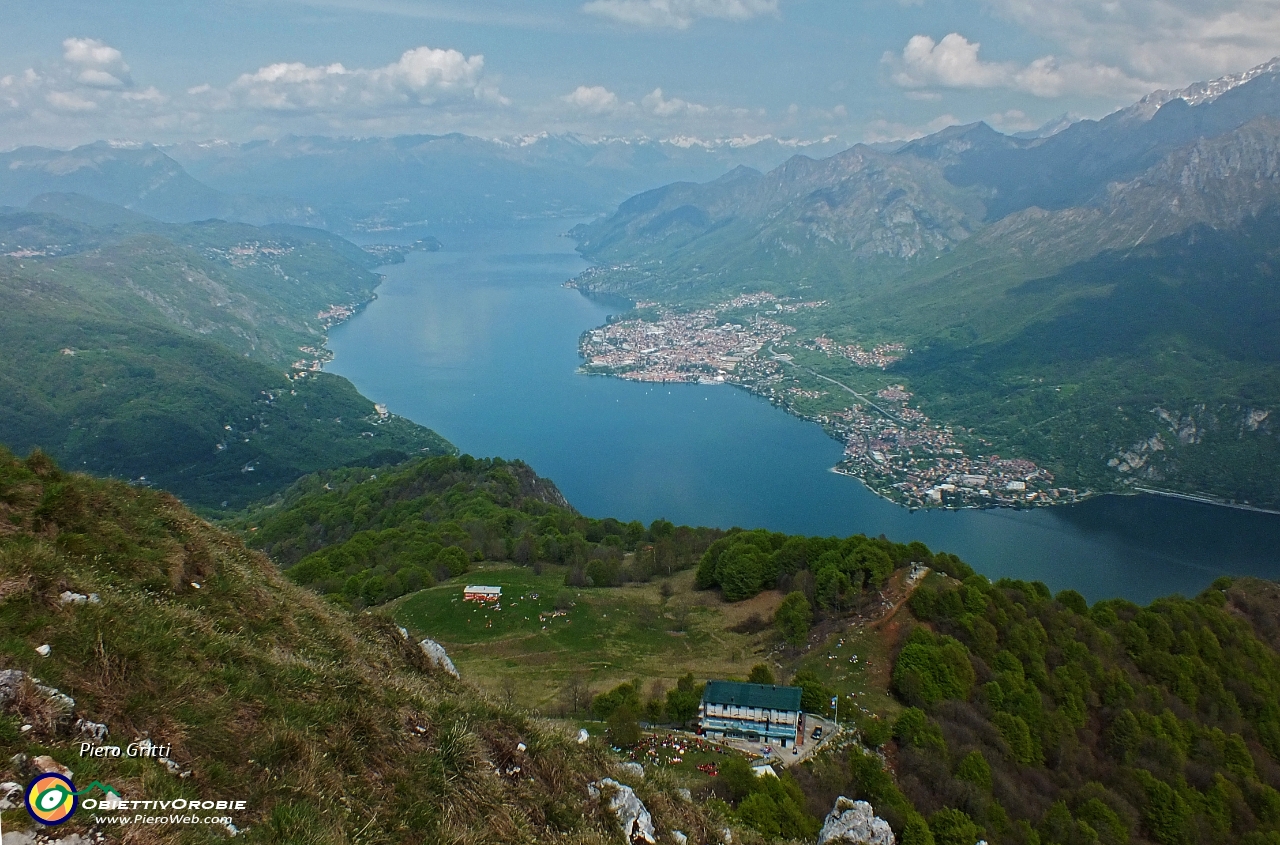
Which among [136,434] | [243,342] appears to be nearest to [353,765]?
[136,434]

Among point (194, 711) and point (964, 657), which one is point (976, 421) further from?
point (194, 711)

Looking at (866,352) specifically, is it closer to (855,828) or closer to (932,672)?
(932,672)

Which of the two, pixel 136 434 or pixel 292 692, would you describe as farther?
pixel 136 434

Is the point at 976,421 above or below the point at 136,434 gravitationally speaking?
above

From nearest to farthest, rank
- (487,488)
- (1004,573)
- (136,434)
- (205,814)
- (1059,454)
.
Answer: (205,814), (487,488), (1004,573), (136,434), (1059,454)

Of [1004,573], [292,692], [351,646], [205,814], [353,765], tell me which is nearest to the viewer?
[205,814]

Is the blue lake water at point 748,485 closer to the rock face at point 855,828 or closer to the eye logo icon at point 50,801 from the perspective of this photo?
the rock face at point 855,828

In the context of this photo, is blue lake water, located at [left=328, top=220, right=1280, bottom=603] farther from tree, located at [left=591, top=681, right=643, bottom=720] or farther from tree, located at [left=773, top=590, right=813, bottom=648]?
tree, located at [left=591, top=681, right=643, bottom=720]
